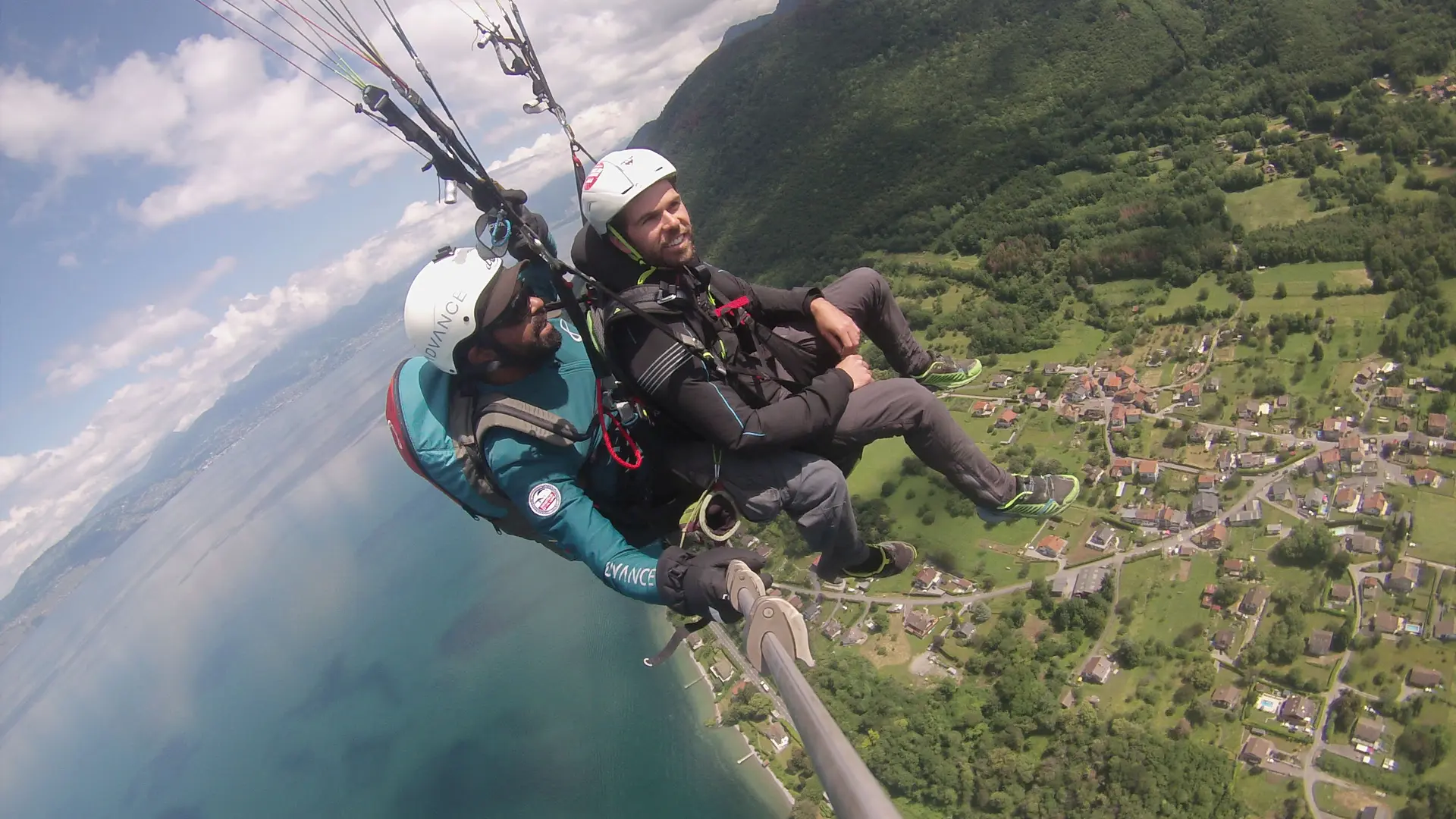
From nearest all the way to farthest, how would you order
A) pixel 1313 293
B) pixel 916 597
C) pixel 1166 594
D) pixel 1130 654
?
pixel 1130 654 → pixel 1166 594 → pixel 916 597 → pixel 1313 293

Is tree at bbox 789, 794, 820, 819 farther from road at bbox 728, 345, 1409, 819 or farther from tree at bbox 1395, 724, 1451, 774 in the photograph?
tree at bbox 1395, 724, 1451, 774

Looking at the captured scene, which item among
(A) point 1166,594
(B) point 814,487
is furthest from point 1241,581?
(B) point 814,487

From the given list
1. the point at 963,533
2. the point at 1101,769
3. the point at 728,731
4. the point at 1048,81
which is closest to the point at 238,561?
the point at 728,731

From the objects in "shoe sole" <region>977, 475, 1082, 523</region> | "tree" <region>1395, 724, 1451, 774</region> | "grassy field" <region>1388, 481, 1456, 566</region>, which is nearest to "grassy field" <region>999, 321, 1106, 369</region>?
"grassy field" <region>1388, 481, 1456, 566</region>

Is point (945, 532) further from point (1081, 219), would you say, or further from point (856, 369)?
point (1081, 219)

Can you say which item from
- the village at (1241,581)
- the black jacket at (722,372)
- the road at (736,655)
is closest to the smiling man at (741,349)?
the black jacket at (722,372)

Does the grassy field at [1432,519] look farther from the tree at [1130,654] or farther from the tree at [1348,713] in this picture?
the tree at [1130,654]

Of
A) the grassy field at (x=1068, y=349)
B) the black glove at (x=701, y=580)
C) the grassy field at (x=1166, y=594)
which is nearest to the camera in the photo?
the black glove at (x=701, y=580)
